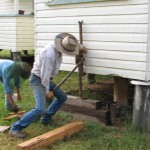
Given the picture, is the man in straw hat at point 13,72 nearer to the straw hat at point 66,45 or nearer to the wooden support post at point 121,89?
the straw hat at point 66,45

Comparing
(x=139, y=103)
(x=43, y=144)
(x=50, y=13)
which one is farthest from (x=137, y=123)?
(x=50, y=13)

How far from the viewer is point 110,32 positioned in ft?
22.0

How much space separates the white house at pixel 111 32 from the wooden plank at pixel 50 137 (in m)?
1.12

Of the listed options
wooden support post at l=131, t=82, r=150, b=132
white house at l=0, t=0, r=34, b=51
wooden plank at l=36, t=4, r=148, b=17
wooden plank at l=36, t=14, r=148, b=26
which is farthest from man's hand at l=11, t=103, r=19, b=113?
white house at l=0, t=0, r=34, b=51

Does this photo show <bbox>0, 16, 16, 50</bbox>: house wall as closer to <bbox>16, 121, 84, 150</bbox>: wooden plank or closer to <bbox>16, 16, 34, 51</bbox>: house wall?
<bbox>16, 16, 34, 51</bbox>: house wall

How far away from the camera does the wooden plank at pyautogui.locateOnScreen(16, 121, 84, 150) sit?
210 inches

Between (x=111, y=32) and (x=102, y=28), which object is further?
(x=102, y=28)

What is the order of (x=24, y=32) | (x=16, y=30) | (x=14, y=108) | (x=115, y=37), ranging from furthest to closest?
(x=24, y=32) → (x=16, y=30) → (x=14, y=108) → (x=115, y=37)

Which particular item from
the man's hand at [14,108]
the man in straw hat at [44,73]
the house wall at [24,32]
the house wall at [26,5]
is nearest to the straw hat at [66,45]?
the man in straw hat at [44,73]

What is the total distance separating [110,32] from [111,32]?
2 centimetres

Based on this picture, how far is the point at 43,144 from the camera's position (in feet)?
18.3

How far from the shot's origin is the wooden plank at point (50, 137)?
17.5 ft

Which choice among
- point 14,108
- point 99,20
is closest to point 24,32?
point 14,108

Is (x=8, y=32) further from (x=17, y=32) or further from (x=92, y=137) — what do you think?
(x=92, y=137)
